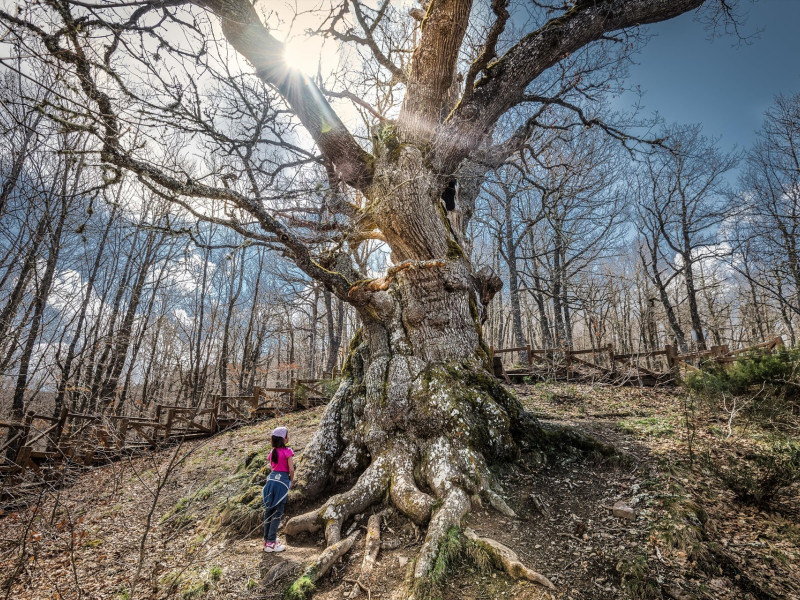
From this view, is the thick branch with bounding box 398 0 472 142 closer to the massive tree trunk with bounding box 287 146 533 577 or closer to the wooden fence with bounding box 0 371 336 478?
the massive tree trunk with bounding box 287 146 533 577

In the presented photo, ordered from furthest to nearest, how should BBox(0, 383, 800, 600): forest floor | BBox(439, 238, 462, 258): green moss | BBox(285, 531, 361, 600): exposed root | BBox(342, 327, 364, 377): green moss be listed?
BBox(342, 327, 364, 377): green moss
BBox(439, 238, 462, 258): green moss
BBox(285, 531, 361, 600): exposed root
BBox(0, 383, 800, 600): forest floor

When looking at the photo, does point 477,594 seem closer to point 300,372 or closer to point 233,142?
point 233,142

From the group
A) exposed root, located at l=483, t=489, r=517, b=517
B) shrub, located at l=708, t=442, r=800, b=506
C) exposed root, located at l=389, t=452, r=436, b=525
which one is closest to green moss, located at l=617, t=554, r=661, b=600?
exposed root, located at l=483, t=489, r=517, b=517

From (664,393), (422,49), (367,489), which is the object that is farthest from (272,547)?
(664,393)

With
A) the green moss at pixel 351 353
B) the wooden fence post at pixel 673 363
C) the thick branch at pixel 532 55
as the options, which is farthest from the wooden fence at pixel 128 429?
the wooden fence post at pixel 673 363

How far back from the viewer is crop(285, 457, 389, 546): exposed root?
3.63 m

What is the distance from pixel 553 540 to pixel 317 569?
7.18 feet

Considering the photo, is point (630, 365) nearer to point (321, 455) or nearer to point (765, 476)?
point (765, 476)

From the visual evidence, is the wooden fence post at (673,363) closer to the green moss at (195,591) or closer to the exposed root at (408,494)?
the exposed root at (408,494)

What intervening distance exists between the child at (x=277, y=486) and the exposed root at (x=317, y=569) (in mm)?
691

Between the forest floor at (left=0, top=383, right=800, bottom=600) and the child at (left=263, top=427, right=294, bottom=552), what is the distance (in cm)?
17

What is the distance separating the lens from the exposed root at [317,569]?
2879 millimetres

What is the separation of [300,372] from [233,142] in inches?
1240

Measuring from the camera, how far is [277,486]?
13.2 ft
